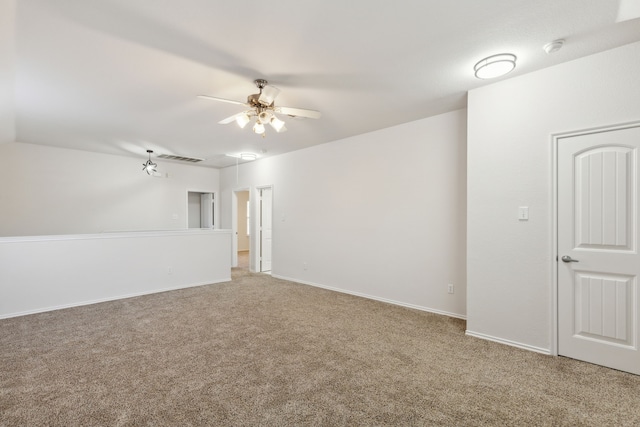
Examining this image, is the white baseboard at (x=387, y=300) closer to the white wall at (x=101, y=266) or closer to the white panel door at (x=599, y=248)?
the white panel door at (x=599, y=248)

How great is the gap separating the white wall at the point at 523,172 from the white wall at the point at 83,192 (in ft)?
21.9

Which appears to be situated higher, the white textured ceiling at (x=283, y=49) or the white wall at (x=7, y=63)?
the white textured ceiling at (x=283, y=49)

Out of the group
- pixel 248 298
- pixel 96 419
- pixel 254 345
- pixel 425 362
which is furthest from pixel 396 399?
pixel 248 298

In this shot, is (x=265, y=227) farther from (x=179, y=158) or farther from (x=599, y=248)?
(x=599, y=248)

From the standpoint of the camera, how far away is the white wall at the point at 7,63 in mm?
1887

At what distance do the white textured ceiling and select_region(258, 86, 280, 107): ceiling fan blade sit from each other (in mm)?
186

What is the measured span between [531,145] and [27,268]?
6.36 meters

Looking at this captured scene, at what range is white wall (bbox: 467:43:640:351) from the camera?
7.97 ft

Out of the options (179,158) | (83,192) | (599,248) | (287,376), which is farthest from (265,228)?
(599,248)

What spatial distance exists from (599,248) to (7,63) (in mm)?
5409

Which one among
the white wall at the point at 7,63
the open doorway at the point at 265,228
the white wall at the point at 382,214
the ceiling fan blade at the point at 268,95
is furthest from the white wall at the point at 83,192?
the ceiling fan blade at the point at 268,95

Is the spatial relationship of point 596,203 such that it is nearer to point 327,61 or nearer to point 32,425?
point 327,61

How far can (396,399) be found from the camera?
2.00m

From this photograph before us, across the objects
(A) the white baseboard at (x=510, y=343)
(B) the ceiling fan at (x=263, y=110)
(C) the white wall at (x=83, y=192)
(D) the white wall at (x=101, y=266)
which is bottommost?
(A) the white baseboard at (x=510, y=343)
